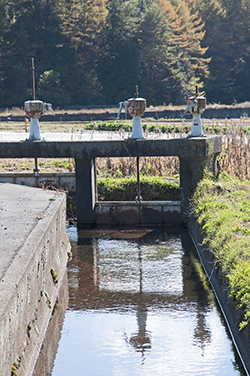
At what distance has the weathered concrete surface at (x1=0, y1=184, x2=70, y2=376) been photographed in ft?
12.9

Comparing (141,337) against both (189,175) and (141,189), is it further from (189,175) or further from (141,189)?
(141,189)

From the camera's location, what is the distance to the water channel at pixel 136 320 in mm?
4934

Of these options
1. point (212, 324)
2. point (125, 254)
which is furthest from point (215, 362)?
point (125, 254)

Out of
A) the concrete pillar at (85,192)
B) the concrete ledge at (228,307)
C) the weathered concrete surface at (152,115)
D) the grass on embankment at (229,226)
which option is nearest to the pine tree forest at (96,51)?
the weathered concrete surface at (152,115)

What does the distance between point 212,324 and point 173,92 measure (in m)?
46.8

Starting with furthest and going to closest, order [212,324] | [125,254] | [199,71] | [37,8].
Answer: [199,71] < [37,8] < [125,254] < [212,324]

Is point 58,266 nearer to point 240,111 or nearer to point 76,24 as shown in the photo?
point 240,111

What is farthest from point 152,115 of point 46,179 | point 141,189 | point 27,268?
point 27,268

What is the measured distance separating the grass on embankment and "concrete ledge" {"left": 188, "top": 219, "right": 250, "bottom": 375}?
0.12m

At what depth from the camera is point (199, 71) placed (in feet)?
184

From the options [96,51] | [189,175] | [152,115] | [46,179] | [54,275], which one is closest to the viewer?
[54,275]

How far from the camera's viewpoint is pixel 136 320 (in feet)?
19.3

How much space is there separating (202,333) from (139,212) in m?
4.92

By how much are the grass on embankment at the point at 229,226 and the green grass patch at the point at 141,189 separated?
1042mm
